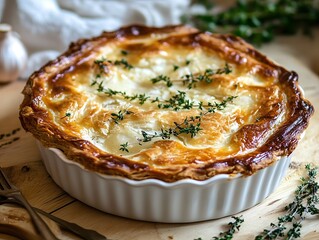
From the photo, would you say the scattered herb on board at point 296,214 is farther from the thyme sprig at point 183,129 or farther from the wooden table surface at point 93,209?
the thyme sprig at point 183,129

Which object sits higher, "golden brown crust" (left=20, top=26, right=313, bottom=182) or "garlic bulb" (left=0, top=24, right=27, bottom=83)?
"golden brown crust" (left=20, top=26, right=313, bottom=182)

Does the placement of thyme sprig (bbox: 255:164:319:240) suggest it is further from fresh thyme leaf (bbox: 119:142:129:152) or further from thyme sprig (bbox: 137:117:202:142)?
fresh thyme leaf (bbox: 119:142:129:152)

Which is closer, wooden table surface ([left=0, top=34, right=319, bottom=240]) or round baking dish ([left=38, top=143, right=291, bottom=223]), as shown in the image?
round baking dish ([left=38, top=143, right=291, bottom=223])

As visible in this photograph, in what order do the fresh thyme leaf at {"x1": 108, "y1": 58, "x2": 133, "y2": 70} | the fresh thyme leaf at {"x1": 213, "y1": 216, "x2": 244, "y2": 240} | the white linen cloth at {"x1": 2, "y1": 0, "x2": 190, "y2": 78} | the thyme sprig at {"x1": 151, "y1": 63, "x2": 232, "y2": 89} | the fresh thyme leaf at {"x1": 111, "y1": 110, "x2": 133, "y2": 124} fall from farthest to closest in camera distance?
the white linen cloth at {"x1": 2, "y1": 0, "x2": 190, "y2": 78}
the fresh thyme leaf at {"x1": 108, "y1": 58, "x2": 133, "y2": 70}
the thyme sprig at {"x1": 151, "y1": 63, "x2": 232, "y2": 89}
the fresh thyme leaf at {"x1": 111, "y1": 110, "x2": 133, "y2": 124}
the fresh thyme leaf at {"x1": 213, "y1": 216, "x2": 244, "y2": 240}

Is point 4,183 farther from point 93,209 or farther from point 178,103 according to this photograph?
point 178,103

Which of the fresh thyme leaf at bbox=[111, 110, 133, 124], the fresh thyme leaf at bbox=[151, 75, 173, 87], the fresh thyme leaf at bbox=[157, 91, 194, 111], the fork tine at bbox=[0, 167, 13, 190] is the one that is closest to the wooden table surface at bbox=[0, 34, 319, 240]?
the fork tine at bbox=[0, 167, 13, 190]

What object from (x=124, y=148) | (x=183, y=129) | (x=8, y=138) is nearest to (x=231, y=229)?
(x=183, y=129)

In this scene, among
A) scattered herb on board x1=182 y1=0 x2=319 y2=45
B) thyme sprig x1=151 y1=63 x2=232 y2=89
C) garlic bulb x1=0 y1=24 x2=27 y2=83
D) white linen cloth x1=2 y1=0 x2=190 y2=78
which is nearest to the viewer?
thyme sprig x1=151 y1=63 x2=232 y2=89

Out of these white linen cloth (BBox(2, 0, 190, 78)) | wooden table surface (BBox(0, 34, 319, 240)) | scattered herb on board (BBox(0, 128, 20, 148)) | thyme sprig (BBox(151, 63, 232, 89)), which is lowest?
scattered herb on board (BBox(0, 128, 20, 148))
